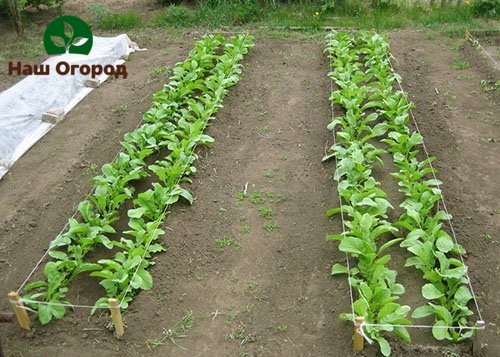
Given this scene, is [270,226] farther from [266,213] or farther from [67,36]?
[67,36]

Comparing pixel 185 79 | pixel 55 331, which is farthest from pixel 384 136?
pixel 55 331

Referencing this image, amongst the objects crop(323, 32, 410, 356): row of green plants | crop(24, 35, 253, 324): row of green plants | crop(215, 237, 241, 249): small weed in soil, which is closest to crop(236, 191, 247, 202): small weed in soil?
crop(24, 35, 253, 324): row of green plants

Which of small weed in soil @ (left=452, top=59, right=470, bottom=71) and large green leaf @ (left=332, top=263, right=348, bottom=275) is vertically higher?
small weed in soil @ (left=452, top=59, right=470, bottom=71)

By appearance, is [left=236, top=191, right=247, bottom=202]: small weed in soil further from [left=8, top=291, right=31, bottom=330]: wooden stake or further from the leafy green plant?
[left=8, top=291, right=31, bottom=330]: wooden stake

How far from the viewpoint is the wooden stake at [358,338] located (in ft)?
11.8

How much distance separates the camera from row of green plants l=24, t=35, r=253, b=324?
4.32 metres

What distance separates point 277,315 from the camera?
4.21 m

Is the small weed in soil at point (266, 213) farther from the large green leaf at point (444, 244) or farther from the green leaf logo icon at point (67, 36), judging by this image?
the green leaf logo icon at point (67, 36)

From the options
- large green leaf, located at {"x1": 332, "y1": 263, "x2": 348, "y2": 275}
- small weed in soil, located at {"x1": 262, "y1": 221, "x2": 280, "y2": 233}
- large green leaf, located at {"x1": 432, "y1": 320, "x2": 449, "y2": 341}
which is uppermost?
large green leaf, located at {"x1": 332, "y1": 263, "x2": 348, "y2": 275}

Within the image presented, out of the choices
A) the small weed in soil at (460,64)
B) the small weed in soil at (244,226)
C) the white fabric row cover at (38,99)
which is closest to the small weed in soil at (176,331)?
the small weed in soil at (244,226)

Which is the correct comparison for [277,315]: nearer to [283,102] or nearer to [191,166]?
[191,166]

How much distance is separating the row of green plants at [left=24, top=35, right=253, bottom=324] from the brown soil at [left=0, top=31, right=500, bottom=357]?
0.57ft

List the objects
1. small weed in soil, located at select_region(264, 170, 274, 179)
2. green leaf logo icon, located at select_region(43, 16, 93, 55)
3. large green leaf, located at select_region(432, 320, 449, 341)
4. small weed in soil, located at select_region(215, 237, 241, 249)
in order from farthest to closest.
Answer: green leaf logo icon, located at select_region(43, 16, 93, 55) < small weed in soil, located at select_region(264, 170, 274, 179) < small weed in soil, located at select_region(215, 237, 241, 249) < large green leaf, located at select_region(432, 320, 449, 341)

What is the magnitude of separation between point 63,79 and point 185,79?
194 cm
